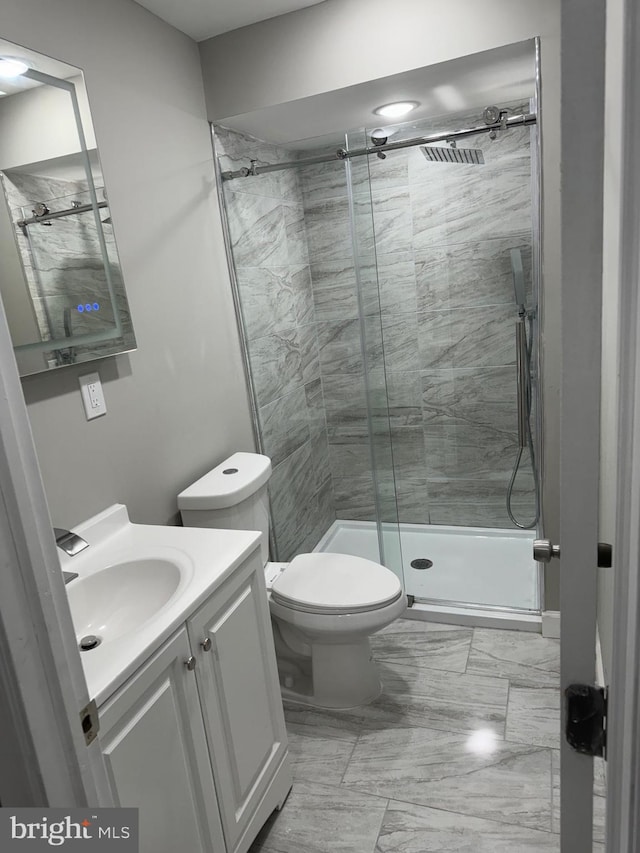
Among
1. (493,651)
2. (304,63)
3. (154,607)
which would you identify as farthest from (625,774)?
(304,63)

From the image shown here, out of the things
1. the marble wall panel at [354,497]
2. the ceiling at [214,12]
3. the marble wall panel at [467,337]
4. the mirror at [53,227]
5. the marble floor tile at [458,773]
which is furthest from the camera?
the marble wall panel at [354,497]

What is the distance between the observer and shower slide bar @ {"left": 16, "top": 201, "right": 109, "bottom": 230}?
5.04 feet

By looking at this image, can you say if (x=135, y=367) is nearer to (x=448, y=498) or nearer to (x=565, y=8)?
(x=565, y=8)

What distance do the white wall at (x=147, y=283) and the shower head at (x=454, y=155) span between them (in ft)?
3.15

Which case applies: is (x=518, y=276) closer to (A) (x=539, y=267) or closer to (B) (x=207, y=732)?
(A) (x=539, y=267)

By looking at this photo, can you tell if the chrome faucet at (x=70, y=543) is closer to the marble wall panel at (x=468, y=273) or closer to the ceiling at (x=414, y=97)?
the ceiling at (x=414, y=97)

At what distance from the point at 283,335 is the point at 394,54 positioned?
1360 mm

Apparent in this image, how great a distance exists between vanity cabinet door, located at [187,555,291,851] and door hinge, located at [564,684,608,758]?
2.97ft

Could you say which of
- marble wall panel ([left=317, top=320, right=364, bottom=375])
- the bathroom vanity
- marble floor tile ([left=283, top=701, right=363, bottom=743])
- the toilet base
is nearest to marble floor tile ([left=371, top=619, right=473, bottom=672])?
the toilet base

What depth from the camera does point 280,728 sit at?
1805 millimetres

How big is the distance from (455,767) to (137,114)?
2367 millimetres

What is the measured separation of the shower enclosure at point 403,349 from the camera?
2.69 m

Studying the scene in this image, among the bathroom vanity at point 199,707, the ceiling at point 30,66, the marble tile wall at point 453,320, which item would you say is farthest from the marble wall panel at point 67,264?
the marble tile wall at point 453,320

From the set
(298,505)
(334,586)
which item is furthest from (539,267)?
(298,505)
